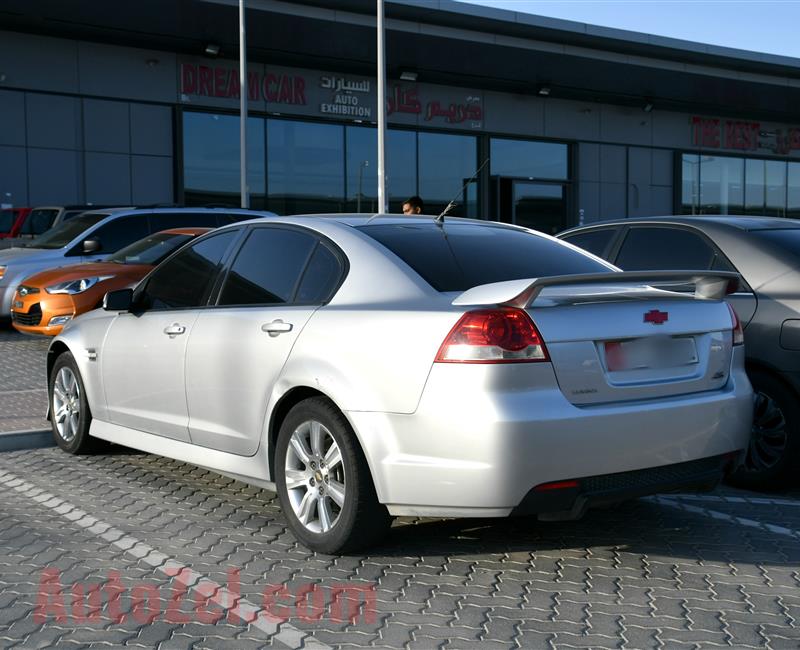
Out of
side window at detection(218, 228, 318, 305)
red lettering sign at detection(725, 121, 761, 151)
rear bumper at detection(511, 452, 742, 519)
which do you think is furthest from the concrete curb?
red lettering sign at detection(725, 121, 761, 151)

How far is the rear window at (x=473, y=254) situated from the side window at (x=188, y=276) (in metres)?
1.10

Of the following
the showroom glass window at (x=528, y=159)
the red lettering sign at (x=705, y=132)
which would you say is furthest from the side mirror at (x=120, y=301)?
the red lettering sign at (x=705, y=132)

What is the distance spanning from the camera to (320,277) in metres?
5.25

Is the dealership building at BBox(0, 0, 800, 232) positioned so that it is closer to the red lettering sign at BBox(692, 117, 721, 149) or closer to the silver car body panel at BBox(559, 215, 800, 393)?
the red lettering sign at BBox(692, 117, 721, 149)

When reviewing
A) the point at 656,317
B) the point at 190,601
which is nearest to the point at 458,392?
the point at 656,317

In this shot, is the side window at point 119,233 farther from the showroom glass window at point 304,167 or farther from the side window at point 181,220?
the showroom glass window at point 304,167

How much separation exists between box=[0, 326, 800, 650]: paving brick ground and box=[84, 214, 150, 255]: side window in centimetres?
859

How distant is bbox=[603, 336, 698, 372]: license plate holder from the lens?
458 centimetres

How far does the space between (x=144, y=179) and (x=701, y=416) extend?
23545 mm

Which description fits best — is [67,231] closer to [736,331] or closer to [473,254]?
[473,254]

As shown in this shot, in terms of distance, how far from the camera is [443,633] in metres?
3.95

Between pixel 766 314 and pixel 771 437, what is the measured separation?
730 millimetres

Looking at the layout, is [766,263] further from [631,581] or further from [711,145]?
[711,145]

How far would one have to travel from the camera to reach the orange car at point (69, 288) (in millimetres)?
12344
